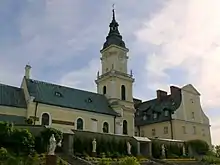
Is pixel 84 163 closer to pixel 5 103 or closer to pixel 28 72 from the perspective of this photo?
pixel 5 103

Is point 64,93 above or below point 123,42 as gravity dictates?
below

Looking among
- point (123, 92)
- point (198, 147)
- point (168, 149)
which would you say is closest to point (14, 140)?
point (168, 149)

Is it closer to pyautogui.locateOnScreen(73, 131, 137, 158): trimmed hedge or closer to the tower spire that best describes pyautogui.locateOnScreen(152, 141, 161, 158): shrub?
pyautogui.locateOnScreen(73, 131, 137, 158): trimmed hedge

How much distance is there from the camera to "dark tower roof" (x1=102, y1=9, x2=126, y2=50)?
4952 centimetres

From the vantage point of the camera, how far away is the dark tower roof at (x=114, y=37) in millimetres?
49519

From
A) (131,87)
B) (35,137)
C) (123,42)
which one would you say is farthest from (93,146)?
(123,42)

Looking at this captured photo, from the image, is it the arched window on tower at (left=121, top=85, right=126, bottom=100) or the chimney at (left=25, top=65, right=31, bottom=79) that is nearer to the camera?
the chimney at (left=25, top=65, right=31, bottom=79)

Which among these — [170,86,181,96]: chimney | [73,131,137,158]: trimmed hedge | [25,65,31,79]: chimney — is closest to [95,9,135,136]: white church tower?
[73,131,137,158]: trimmed hedge

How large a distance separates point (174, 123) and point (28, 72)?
23.7 metres

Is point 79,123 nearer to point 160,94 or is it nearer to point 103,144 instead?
point 103,144

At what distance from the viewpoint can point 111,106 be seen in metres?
45.9

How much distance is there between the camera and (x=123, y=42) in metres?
50.5

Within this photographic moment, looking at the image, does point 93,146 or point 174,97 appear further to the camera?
point 174,97

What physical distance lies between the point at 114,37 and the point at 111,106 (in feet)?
36.9
